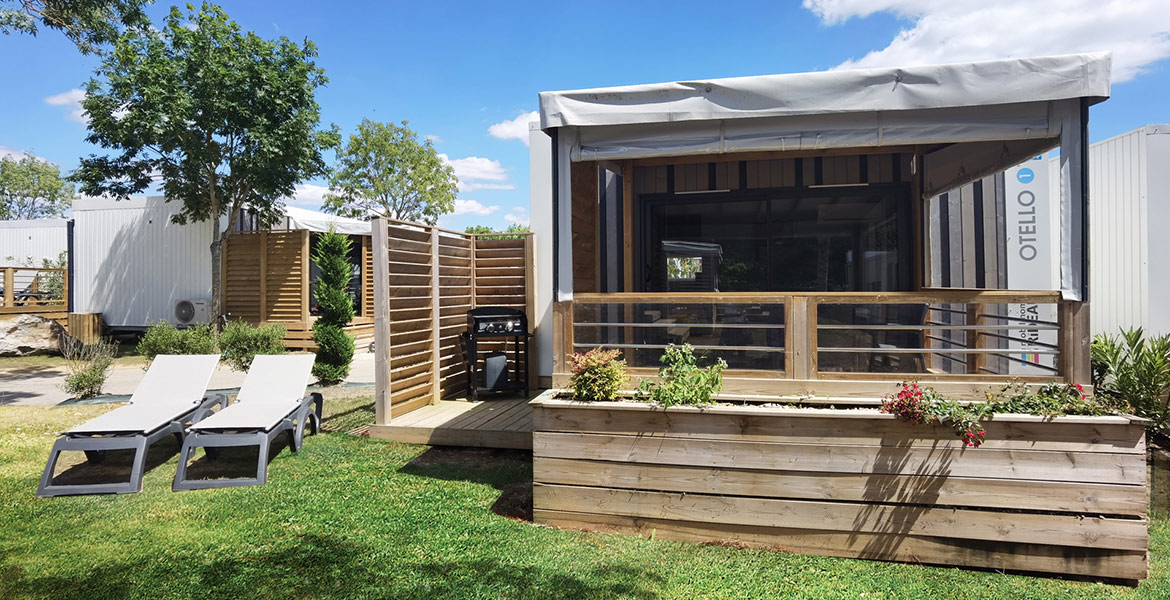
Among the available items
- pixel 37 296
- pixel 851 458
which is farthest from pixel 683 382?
pixel 37 296

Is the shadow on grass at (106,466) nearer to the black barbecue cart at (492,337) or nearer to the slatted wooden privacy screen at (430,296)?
the slatted wooden privacy screen at (430,296)

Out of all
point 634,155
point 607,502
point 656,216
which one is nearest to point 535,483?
point 607,502

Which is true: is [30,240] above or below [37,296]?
above

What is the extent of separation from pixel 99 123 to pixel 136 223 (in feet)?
9.15

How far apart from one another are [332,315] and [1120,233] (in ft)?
34.6

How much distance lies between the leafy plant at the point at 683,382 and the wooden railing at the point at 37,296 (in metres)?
15.4

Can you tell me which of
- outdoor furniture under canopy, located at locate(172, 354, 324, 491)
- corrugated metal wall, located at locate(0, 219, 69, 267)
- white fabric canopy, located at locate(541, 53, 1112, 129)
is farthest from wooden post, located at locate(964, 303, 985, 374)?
corrugated metal wall, located at locate(0, 219, 69, 267)

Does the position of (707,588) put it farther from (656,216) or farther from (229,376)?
(229,376)

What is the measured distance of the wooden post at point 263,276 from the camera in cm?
1332

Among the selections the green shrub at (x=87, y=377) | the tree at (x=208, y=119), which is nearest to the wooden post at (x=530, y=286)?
the green shrub at (x=87, y=377)

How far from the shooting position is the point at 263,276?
43.9ft

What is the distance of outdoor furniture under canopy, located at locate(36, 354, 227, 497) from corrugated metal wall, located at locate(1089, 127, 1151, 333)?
937cm

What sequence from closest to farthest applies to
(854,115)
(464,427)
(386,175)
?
1. (854,115)
2. (464,427)
3. (386,175)

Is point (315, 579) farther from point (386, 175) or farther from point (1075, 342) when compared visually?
point (386, 175)
